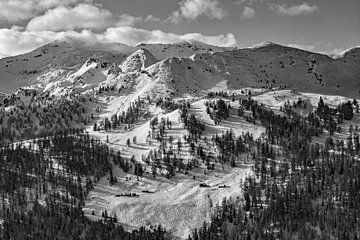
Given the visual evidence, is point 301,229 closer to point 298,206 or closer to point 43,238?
point 298,206

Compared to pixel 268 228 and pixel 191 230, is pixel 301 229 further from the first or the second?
pixel 191 230

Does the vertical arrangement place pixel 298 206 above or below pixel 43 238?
above

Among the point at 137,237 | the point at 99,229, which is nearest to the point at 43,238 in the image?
the point at 99,229

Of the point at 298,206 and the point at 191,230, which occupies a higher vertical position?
the point at 298,206

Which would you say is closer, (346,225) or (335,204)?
(346,225)

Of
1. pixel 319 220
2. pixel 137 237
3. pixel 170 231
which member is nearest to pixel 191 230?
pixel 170 231

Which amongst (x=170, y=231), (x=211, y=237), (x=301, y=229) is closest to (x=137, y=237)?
(x=170, y=231)

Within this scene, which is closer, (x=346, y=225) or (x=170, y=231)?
(x=346, y=225)
